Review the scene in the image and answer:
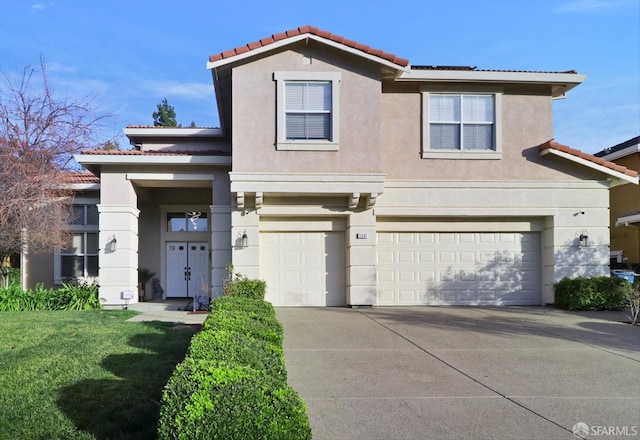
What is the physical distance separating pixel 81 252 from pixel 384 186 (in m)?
9.64

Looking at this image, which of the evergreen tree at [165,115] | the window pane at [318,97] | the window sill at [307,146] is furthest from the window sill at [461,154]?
the evergreen tree at [165,115]

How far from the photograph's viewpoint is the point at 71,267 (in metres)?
16.3

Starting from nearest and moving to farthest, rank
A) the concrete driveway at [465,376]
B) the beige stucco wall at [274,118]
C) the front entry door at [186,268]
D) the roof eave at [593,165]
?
the concrete driveway at [465,376], the beige stucco wall at [274,118], the roof eave at [593,165], the front entry door at [186,268]

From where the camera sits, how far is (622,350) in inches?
332

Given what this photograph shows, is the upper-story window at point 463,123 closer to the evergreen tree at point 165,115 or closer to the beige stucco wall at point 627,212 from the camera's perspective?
the beige stucco wall at point 627,212

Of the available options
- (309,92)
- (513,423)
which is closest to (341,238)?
(309,92)

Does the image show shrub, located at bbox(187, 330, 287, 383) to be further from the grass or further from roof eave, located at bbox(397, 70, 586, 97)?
roof eave, located at bbox(397, 70, 586, 97)

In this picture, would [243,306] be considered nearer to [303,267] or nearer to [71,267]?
[303,267]

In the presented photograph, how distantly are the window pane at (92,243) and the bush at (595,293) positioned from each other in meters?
13.6

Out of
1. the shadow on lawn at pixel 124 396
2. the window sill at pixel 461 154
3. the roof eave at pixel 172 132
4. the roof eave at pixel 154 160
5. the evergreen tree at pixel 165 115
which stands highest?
the evergreen tree at pixel 165 115

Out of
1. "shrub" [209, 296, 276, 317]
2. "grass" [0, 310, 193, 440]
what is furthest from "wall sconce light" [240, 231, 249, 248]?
"shrub" [209, 296, 276, 317]

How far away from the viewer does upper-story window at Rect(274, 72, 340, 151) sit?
1283 centimetres

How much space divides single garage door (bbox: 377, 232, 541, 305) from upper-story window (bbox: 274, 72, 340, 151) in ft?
10.5

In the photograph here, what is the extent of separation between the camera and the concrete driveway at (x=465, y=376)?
496 cm
